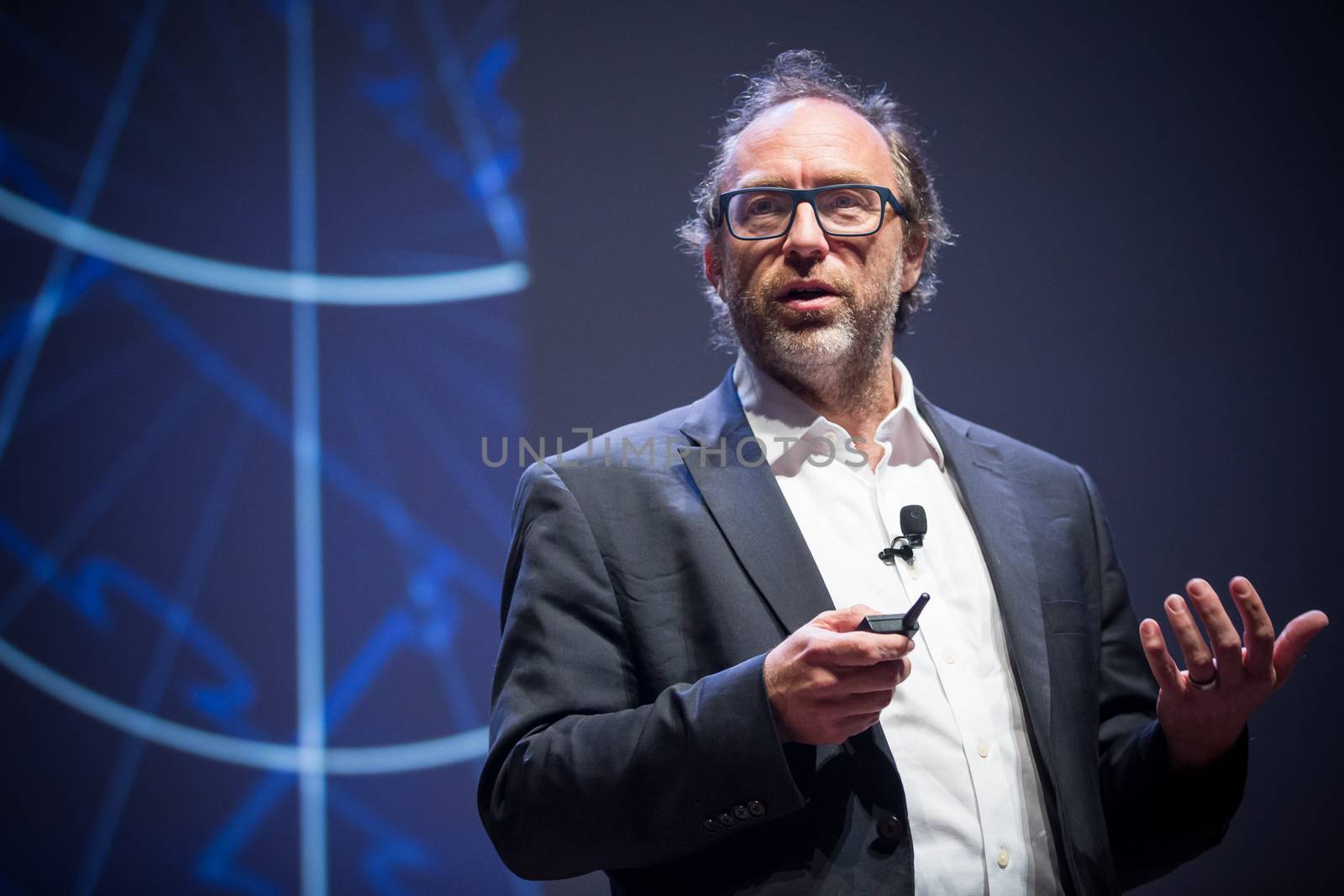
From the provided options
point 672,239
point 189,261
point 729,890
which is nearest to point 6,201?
point 189,261

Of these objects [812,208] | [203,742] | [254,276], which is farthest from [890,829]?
[254,276]

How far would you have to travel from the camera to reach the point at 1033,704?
5.07 ft

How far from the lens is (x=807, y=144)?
1849 mm

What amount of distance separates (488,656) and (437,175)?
1236mm

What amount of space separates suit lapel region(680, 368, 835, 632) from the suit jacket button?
28 centimetres

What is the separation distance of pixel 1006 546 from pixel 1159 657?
35cm

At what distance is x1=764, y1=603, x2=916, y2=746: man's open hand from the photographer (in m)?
1.15

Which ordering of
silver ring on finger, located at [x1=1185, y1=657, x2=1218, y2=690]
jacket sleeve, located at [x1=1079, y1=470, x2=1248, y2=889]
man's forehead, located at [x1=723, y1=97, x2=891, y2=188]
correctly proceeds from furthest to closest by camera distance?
man's forehead, located at [x1=723, y1=97, x2=891, y2=188] → jacket sleeve, located at [x1=1079, y1=470, x2=1248, y2=889] → silver ring on finger, located at [x1=1185, y1=657, x2=1218, y2=690]

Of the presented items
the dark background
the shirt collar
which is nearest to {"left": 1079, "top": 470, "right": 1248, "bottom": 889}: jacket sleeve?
the shirt collar

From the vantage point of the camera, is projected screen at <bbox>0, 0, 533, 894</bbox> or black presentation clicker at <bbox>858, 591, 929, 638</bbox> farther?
projected screen at <bbox>0, 0, 533, 894</bbox>

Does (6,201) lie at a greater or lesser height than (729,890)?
greater

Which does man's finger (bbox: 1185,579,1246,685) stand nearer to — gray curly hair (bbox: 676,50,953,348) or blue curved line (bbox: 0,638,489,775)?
gray curly hair (bbox: 676,50,953,348)

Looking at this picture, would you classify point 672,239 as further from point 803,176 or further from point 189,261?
point 189,261

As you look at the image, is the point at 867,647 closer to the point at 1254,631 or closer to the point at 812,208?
the point at 1254,631
